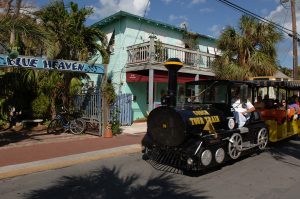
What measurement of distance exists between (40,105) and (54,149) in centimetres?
546

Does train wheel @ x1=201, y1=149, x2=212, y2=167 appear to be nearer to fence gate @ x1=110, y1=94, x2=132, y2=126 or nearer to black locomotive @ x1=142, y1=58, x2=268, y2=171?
black locomotive @ x1=142, y1=58, x2=268, y2=171

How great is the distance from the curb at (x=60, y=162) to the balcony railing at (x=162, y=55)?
7.67 m

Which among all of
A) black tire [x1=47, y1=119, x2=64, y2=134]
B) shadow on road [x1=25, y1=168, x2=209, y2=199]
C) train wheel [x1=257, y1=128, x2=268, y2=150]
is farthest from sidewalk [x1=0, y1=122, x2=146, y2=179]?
train wheel [x1=257, y1=128, x2=268, y2=150]

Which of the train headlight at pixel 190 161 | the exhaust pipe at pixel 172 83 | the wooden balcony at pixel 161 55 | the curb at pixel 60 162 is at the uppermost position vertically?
the wooden balcony at pixel 161 55

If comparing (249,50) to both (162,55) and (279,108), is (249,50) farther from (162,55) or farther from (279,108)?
(279,108)

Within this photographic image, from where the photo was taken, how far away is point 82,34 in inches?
564

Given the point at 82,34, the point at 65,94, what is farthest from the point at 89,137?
the point at 82,34

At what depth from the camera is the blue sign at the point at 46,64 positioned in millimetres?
10562

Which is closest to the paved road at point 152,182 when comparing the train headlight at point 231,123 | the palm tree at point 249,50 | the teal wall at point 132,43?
the train headlight at point 231,123

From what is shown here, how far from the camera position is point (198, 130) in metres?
7.77

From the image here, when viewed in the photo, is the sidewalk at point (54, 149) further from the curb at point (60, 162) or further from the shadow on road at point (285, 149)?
the shadow on road at point (285, 149)

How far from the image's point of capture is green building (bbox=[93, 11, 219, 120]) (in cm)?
1777

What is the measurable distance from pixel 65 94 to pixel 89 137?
3092 mm

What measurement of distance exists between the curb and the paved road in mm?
221
